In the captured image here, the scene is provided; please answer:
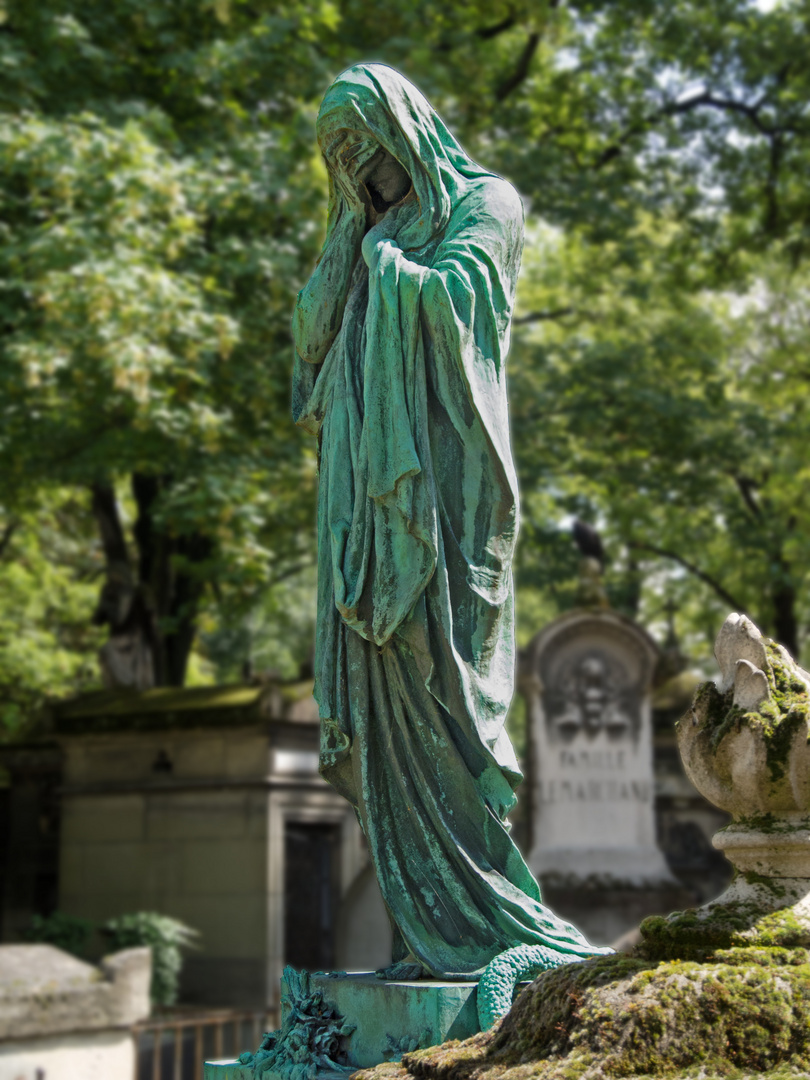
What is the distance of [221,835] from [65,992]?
219 inches

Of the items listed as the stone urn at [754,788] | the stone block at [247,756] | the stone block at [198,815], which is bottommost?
the stone urn at [754,788]

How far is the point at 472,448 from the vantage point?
13.6 ft

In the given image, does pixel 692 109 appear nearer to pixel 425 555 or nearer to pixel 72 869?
pixel 72 869

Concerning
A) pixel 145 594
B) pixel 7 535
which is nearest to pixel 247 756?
pixel 145 594

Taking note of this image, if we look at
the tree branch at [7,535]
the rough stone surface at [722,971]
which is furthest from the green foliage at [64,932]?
the rough stone surface at [722,971]

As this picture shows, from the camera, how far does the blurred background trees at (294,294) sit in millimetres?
12273

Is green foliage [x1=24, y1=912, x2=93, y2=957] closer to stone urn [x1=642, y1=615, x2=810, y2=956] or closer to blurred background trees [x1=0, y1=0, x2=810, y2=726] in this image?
blurred background trees [x1=0, y1=0, x2=810, y2=726]

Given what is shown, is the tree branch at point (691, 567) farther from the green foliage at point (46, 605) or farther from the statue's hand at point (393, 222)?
the statue's hand at point (393, 222)

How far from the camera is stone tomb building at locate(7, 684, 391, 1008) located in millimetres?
13406

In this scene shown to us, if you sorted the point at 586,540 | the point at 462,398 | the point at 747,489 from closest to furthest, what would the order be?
the point at 462,398
the point at 586,540
the point at 747,489

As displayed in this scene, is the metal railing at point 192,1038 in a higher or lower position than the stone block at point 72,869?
lower

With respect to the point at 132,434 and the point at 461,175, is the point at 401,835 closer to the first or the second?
the point at 461,175

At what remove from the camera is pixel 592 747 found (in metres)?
15.7

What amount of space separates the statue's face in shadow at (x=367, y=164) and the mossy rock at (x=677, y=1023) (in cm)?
260
